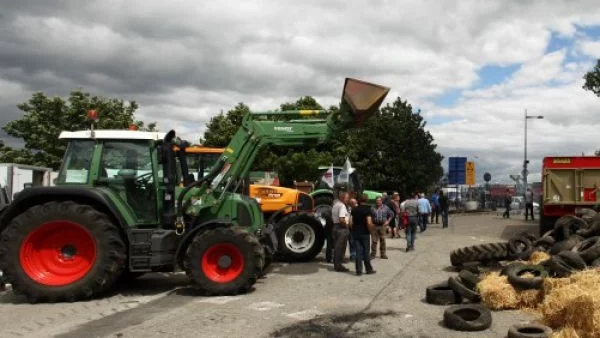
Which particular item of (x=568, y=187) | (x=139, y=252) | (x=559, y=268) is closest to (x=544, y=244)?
(x=559, y=268)

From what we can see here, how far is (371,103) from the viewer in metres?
10.1

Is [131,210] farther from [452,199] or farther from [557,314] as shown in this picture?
[452,199]

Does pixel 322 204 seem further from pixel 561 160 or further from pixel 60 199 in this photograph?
pixel 60 199

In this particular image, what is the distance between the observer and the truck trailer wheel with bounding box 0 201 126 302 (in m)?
8.74

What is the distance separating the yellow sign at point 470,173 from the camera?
36656 mm

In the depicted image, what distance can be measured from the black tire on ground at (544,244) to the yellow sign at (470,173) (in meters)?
25.1

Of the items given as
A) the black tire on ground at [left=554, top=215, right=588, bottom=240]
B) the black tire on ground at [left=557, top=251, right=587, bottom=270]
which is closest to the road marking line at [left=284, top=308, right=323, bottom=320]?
the black tire on ground at [left=557, top=251, right=587, bottom=270]

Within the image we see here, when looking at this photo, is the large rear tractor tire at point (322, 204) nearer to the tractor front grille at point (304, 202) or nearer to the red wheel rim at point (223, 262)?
the tractor front grille at point (304, 202)

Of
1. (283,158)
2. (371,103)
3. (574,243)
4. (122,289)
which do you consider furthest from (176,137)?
(283,158)

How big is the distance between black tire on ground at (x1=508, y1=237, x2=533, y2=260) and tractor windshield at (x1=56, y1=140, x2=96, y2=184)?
8.25 metres

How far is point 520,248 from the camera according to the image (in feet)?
39.1

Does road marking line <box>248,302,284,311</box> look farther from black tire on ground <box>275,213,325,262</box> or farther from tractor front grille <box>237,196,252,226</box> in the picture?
black tire on ground <box>275,213,325,262</box>

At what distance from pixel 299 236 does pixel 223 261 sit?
174 inches

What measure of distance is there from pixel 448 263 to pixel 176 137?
7.10 meters
